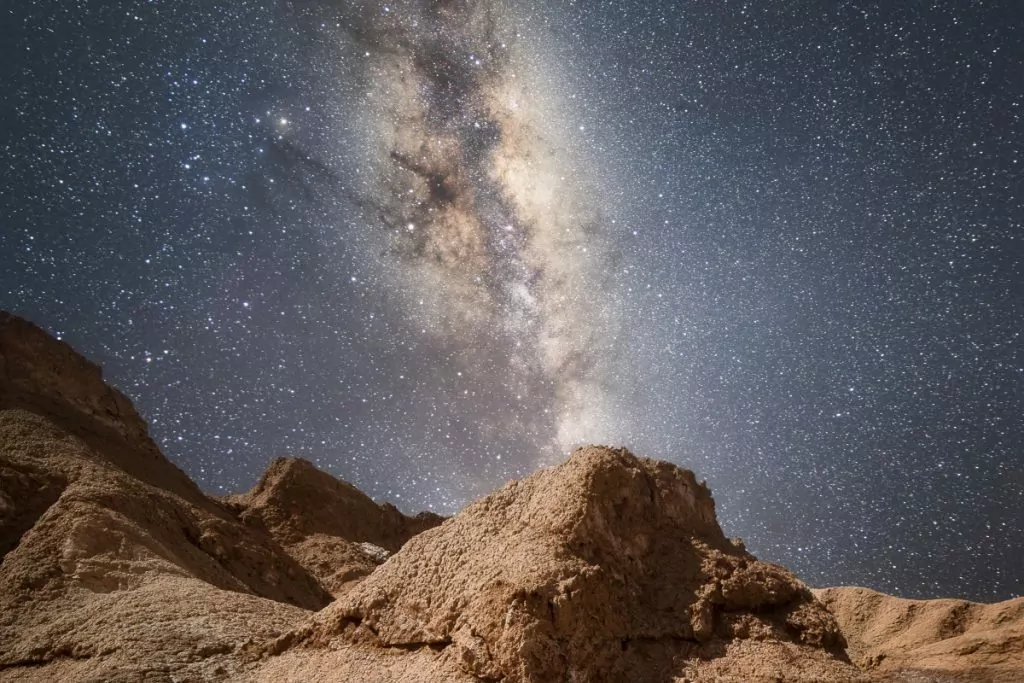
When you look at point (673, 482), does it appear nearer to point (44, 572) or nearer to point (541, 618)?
point (541, 618)

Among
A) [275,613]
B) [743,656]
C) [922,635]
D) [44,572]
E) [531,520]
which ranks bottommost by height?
[44,572]

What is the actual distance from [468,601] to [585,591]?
1.19 metres

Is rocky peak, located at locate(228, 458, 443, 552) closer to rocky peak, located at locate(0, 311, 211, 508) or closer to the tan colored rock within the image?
rocky peak, located at locate(0, 311, 211, 508)

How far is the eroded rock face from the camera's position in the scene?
18.1 ft

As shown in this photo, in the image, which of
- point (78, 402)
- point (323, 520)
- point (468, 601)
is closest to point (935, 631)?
point (323, 520)

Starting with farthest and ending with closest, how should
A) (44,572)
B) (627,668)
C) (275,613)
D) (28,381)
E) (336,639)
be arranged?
(28,381)
(44,572)
(275,613)
(336,639)
(627,668)

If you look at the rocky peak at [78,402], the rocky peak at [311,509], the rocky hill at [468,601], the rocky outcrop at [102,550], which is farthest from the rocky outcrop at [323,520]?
the rocky hill at [468,601]

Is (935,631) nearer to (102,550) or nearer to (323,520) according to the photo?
(323,520)

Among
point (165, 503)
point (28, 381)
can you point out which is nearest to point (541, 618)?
point (165, 503)

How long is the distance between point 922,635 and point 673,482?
20.0 m

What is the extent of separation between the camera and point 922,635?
21.8 m

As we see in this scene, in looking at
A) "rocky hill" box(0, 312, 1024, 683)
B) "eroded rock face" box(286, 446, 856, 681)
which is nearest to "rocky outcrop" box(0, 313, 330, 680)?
"rocky hill" box(0, 312, 1024, 683)

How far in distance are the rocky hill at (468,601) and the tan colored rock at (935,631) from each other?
16.1 ft

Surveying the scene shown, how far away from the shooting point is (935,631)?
2169 centimetres
